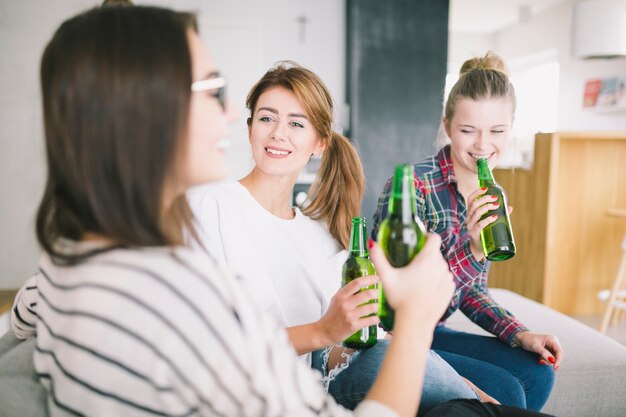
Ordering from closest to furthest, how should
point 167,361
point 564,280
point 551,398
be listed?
point 167,361
point 551,398
point 564,280

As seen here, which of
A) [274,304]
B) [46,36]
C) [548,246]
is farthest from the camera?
[548,246]

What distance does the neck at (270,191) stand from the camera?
4.37ft

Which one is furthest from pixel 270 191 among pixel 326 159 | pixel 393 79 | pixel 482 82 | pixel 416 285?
pixel 393 79

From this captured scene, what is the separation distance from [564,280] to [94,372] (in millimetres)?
3353

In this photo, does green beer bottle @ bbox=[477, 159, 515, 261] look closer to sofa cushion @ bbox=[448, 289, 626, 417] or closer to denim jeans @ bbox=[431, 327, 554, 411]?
denim jeans @ bbox=[431, 327, 554, 411]

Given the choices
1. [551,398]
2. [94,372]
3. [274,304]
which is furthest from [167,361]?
[551,398]

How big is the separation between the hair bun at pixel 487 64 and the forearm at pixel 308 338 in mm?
910

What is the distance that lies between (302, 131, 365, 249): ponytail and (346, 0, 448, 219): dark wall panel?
8.49ft

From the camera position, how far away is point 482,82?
1409 mm

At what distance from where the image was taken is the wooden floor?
6.39 ft

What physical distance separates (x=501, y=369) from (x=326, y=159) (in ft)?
2.27

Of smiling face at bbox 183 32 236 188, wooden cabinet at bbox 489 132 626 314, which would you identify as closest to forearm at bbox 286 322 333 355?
smiling face at bbox 183 32 236 188

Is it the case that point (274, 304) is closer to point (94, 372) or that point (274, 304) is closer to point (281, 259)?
point (281, 259)

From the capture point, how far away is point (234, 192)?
127cm
